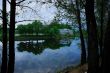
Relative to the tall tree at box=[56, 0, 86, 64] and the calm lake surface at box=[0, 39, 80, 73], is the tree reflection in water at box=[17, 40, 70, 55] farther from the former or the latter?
the tall tree at box=[56, 0, 86, 64]

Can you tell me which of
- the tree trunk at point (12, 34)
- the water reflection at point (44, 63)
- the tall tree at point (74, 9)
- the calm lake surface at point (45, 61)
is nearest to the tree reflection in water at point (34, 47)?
the calm lake surface at point (45, 61)

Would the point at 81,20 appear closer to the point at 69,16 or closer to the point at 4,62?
the point at 69,16

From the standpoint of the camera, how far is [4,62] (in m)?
18.1

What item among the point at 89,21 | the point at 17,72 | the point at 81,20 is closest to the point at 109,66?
the point at 89,21

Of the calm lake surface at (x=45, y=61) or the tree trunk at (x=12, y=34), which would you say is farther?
the calm lake surface at (x=45, y=61)

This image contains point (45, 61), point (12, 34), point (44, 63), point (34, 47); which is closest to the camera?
point (12, 34)

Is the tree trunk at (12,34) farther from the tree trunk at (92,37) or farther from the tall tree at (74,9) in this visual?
the tall tree at (74,9)

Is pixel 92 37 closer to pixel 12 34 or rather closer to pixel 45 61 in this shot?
pixel 12 34

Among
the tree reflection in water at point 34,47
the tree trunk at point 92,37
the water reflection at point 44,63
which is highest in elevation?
the tree trunk at point 92,37

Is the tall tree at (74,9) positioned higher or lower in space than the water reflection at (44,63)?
higher

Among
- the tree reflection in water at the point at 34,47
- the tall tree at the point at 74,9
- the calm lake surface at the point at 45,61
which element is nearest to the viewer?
the tall tree at the point at 74,9

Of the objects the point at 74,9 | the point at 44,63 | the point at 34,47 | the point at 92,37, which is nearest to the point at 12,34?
the point at 92,37

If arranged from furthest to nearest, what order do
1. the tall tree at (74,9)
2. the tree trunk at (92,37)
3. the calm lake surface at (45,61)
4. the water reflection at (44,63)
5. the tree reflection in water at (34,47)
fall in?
the tree reflection in water at (34,47), the calm lake surface at (45,61), the water reflection at (44,63), the tall tree at (74,9), the tree trunk at (92,37)

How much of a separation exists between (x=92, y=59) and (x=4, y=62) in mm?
6206
